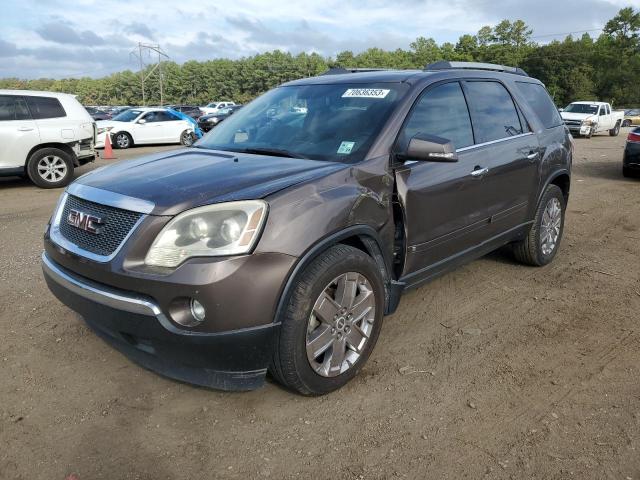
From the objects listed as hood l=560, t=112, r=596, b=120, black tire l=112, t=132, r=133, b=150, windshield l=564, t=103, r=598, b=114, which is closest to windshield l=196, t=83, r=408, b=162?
black tire l=112, t=132, r=133, b=150

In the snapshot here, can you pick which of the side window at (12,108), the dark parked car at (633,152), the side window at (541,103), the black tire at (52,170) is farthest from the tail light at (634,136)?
the side window at (12,108)

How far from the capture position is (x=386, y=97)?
348 centimetres

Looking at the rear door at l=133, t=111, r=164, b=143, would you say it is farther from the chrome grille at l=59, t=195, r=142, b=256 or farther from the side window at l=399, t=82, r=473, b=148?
the chrome grille at l=59, t=195, r=142, b=256

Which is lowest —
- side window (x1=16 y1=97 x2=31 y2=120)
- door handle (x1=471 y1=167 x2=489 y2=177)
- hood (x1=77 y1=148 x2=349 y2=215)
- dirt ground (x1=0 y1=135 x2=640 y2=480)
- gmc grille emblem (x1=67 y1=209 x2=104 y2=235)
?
dirt ground (x1=0 y1=135 x2=640 y2=480)

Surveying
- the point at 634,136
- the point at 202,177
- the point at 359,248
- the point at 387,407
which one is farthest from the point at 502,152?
the point at 634,136

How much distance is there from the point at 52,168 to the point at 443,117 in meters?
8.60

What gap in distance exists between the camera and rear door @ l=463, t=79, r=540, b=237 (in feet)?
13.3

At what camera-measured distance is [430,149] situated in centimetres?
310

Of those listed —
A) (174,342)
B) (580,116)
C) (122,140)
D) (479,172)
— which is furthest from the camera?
(580,116)

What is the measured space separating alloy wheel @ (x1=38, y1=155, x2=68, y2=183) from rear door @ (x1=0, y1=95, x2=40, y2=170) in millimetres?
296

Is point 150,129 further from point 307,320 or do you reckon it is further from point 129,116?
point 307,320

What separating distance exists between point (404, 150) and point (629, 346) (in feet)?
6.69

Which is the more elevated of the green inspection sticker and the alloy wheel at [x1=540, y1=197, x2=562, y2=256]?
the green inspection sticker

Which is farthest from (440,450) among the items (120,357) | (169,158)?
(169,158)
